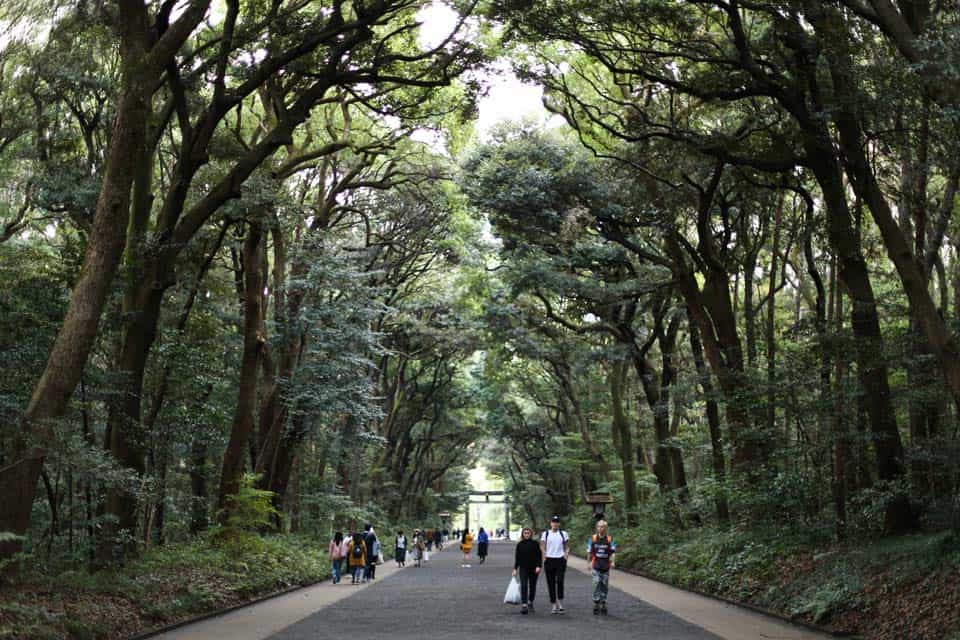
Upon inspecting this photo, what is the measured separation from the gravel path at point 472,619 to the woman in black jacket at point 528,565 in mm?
302

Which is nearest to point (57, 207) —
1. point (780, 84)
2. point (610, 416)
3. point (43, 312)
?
point (43, 312)

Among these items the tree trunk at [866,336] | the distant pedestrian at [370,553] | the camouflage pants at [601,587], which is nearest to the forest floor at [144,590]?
the distant pedestrian at [370,553]

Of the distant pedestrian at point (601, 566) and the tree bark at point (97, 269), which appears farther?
the distant pedestrian at point (601, 566)

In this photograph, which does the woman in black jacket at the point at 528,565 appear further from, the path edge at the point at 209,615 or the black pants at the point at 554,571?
the path edge at the point at 209,615

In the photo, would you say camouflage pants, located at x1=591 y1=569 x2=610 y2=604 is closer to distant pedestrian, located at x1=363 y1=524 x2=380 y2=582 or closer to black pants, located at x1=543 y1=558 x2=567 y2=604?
black pants, located at x1=543 y1=558 x2=567 y2=604

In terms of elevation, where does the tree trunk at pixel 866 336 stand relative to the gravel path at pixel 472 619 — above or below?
above

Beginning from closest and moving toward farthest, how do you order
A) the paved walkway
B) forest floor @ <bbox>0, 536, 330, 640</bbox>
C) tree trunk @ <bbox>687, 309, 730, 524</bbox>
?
1. forest floor @ <bbox>0, 536, 330, 640</bbox>
2. the paved walkway
3. tree trunk @ <bbox>687, 309, 730, 524</bbox>

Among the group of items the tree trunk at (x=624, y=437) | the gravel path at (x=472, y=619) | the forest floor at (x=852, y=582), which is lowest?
the gravel path at (x=472, y=619)

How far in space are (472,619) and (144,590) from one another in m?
4.43

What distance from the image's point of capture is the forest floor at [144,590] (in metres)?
9.28

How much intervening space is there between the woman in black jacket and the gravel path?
0.30 m

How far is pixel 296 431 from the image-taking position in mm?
23688

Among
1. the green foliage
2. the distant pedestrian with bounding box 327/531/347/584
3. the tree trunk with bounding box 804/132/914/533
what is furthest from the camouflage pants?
the distant pedestrian with bounding box 327/531/347/584

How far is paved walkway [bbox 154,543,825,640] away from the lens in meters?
10.8
